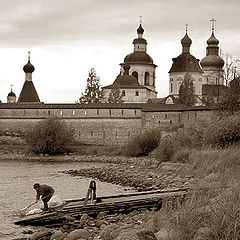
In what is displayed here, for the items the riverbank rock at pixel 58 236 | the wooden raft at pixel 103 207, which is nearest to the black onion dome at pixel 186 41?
the wooden raft at pixel 103 207

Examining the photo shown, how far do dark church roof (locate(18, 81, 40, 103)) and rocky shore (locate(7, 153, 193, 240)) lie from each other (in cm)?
911

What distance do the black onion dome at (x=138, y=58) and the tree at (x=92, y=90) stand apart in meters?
5.78

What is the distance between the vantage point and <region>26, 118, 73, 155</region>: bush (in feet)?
85.2

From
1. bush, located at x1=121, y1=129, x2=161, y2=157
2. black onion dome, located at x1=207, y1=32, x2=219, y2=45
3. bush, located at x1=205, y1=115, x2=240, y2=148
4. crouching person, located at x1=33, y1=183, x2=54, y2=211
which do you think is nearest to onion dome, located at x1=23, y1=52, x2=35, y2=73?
bush, located at x1=121, y1=129, x2=161, y2=157

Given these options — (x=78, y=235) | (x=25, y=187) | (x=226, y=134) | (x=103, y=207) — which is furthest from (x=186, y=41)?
(x=78, y=235)

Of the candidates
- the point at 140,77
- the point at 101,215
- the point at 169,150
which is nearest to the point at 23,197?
the point at 101,215

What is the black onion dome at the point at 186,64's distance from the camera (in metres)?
41.7

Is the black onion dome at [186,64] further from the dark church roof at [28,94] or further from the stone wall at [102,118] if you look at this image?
the stone wall at [102,118]

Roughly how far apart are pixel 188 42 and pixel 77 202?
34328 mm

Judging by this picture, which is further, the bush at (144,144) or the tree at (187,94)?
the tree at (187,94)

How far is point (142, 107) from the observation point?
2889 centimetres

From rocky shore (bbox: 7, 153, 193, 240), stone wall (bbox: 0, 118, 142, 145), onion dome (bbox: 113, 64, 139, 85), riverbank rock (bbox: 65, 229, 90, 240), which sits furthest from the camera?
onion dome (bbox: 113, 64, 139, 85)

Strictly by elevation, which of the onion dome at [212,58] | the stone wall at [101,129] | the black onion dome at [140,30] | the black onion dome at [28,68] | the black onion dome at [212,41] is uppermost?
the black onion dome at [140,30]

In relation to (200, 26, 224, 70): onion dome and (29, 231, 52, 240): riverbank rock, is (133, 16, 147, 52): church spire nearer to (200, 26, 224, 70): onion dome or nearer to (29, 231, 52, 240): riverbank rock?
(200, 26, 224, 70): onion dome
